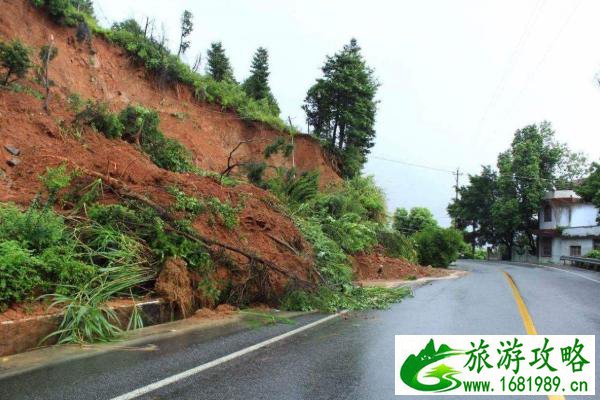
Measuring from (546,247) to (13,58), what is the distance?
2021 inches

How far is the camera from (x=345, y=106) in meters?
32.3

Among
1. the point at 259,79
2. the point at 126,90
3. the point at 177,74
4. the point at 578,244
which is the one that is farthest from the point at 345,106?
the point at 578,244

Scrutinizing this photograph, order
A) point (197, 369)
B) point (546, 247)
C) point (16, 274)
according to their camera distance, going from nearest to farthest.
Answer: point (197, 369), point (16, 274), point (546, 247)

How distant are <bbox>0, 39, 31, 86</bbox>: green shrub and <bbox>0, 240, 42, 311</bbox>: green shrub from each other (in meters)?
9.08

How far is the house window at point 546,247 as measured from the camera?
5234cm

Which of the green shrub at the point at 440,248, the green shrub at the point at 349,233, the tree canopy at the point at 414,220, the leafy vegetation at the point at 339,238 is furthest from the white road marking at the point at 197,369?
the tree canopy at the point at 414,220

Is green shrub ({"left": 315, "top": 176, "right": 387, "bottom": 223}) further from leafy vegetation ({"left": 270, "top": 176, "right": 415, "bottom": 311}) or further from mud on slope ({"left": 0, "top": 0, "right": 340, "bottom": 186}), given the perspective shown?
mud on slope ({"left": 0, "top": 0, "right": 340, "bottom": 186})

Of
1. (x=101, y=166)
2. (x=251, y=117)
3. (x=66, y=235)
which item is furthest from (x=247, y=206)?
(x=251, y=117)

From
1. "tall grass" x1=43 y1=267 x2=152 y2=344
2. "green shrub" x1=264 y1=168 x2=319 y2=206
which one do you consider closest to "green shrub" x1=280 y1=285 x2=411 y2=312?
"tall grass" x1=43 y1=267 x2=152 y2=344

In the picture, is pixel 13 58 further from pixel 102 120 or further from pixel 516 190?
pixel 516 190

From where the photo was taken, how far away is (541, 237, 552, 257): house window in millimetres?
52344

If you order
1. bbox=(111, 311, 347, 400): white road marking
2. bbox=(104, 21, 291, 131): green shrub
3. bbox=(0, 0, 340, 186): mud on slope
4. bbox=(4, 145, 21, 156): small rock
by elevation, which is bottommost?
bbox=(111, 311, 347, 400): white road marking

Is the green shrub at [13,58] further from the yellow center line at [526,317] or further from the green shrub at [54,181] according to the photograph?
the yellow center line at [526,317]

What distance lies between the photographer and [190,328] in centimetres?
786
